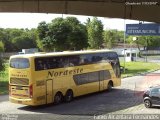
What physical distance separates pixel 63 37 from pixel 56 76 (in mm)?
33478

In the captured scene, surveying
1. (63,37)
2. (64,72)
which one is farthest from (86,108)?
(63,37)

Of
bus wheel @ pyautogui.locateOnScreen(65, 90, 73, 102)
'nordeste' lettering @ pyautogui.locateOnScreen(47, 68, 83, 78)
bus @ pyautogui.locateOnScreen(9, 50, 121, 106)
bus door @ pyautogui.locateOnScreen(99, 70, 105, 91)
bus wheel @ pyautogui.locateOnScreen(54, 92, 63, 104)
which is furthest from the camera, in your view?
bus door @ pyautogui.locateOnScreen(99, 70, 105, 91)

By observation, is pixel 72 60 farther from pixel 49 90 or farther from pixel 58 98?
pixel 49 90

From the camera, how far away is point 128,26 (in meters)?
18.5

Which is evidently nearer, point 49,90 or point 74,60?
point 49,90

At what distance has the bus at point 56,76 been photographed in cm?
2677

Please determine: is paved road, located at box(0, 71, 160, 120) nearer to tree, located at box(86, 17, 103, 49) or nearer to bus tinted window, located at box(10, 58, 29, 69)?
bus tinted window, located at box(10, 58, 29, 69)

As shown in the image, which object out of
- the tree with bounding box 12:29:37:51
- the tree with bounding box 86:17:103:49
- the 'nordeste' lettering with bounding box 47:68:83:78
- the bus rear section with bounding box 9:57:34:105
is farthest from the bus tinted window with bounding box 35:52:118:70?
the tree with bounding box 12:29:37:51

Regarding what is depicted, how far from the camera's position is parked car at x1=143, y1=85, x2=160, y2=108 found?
26031mm

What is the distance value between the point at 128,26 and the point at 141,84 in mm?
24117

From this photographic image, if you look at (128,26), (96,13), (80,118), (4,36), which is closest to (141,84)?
(80,118)

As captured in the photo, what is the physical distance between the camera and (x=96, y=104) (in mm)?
28391

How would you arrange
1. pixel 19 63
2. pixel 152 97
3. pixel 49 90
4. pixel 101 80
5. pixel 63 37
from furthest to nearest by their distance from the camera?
pixel 63 37
pixel 101 80
pixel 49 90
pixel 19 63
pixel 152 97

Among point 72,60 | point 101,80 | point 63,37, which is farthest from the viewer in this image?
point 63,37
